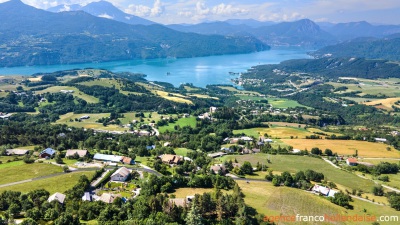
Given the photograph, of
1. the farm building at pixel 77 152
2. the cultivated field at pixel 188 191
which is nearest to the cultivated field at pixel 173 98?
the farm building at pixel 77 152

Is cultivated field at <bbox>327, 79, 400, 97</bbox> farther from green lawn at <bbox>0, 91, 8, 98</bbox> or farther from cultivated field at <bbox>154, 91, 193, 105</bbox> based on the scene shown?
green lawn at <bbox>0, 91, 8, 98</bbox>

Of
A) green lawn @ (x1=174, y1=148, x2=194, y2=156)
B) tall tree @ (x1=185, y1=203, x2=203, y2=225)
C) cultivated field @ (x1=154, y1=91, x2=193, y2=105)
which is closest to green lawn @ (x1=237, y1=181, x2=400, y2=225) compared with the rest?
tall tree @ (x1=185, y1=203, x2=203, y2=225)

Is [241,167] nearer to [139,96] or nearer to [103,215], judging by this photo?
[103,215]

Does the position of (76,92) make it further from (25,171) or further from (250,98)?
(25,171)

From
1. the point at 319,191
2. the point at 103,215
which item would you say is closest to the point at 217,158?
the point at 319,191

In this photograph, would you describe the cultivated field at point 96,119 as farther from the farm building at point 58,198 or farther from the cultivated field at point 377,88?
the cultivated field at point 377,88
